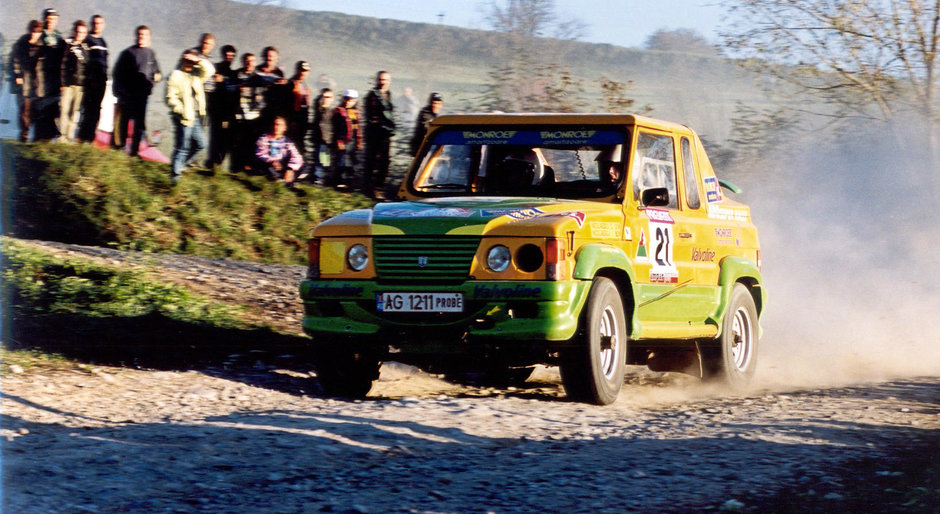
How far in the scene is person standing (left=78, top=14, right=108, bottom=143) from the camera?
48.5 ft

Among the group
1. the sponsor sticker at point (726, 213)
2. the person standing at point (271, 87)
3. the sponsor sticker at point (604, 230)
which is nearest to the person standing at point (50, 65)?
the person standing at point (271, 87)

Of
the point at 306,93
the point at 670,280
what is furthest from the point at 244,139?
the point at 670,280

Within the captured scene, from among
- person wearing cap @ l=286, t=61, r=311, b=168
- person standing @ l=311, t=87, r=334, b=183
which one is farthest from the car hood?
Result: person standing @ l=311, t=87, r=334, b=183

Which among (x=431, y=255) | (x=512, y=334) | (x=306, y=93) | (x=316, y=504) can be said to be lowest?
(x=316, y=504)

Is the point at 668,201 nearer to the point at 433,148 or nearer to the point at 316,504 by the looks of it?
the point at 433,148

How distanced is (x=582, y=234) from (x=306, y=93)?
26.2 ft

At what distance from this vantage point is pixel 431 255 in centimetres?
820

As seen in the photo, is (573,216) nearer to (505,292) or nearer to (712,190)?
(505,292)

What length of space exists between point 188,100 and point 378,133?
2871 millimetres

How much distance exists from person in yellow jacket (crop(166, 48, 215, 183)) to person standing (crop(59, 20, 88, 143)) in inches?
50.2

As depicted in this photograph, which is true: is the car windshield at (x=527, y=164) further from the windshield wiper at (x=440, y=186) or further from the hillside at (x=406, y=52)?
the hillside at (x=406, y=52)

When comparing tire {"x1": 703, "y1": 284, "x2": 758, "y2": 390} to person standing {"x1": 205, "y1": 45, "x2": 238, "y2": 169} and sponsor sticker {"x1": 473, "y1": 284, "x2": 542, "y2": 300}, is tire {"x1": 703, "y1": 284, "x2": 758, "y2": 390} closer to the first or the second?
sponsor sticker {"x1": 473, "y1": 284, "x2": 542, "y2": 300}

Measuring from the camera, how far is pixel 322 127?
1619 cm

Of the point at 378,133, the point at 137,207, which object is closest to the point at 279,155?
the point at 378,133
